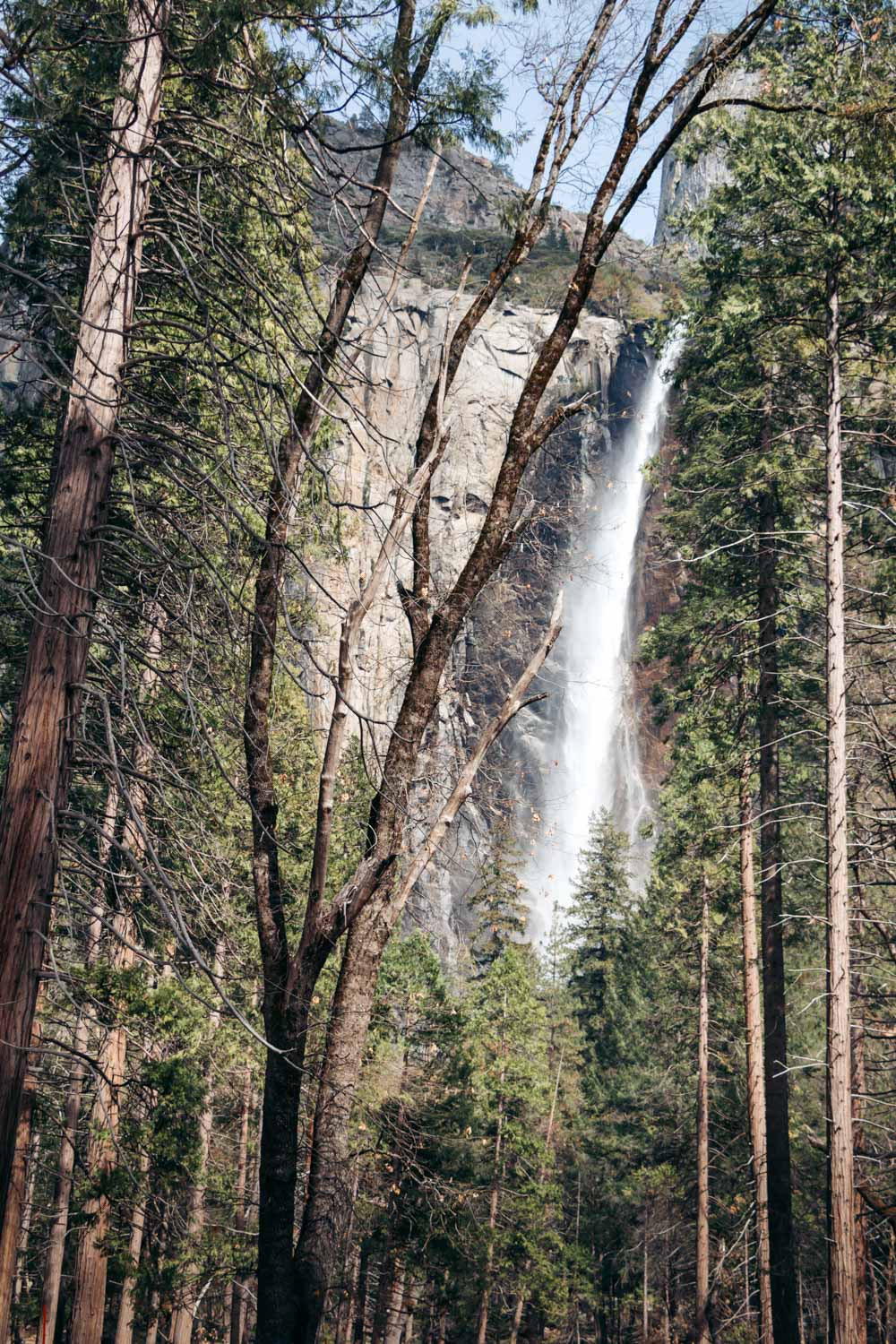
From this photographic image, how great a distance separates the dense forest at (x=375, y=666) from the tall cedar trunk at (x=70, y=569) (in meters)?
0.02

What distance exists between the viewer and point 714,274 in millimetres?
12750

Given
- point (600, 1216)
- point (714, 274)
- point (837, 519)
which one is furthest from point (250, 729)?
point (600, 1216)

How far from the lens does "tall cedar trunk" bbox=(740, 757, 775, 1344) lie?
13.1 m

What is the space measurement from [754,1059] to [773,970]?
432cm

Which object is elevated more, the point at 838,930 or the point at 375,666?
the point at 375,666

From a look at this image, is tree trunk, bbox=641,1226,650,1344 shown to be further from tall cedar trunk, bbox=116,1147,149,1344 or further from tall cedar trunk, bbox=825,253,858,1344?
tall cedar trunk, bbox=825,253,858,1344

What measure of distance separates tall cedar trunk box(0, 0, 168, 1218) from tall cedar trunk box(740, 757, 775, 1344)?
9.99 metres

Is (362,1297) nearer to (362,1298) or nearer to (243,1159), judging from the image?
(362,1298)

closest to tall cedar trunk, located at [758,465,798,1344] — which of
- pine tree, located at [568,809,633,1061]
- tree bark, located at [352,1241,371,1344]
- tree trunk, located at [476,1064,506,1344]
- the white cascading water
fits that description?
tree bark, located at [352,1241,371,1344]

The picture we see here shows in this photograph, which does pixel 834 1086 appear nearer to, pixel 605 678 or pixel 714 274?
pixel 714 274

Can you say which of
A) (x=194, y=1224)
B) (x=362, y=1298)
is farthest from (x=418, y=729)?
(x=362, y=1298)

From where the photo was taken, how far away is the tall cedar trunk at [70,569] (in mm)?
3461

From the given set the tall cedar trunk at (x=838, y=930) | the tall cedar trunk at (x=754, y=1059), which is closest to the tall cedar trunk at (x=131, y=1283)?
the tall cedar trunk at (x=838, y=930)

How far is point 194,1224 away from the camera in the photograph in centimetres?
1123
